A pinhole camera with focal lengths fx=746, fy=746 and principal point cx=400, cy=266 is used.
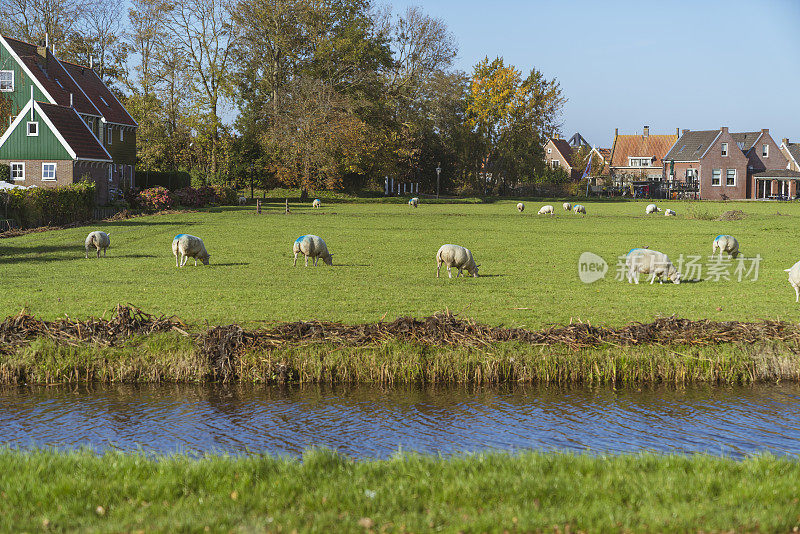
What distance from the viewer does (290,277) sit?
23.4m

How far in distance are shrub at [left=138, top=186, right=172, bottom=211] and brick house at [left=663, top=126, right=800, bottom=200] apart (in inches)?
2928

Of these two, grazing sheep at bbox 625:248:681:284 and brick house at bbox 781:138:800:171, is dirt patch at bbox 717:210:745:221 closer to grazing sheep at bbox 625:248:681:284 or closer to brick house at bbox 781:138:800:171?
grazing sheep at bbox 625:248:681:284

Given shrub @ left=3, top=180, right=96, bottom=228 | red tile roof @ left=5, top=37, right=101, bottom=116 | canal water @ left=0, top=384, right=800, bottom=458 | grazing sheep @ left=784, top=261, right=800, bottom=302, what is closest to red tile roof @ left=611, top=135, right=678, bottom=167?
red tile roof @ left=5, top=37, right=101, bottom=116

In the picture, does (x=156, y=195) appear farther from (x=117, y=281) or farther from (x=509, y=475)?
(x=509, y=475)

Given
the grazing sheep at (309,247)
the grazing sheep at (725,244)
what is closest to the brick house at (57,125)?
the grazing sheep at (309,247)

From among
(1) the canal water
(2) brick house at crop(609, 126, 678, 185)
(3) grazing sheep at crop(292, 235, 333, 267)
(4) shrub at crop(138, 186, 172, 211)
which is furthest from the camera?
(2) brick house at crop(609, 126, 678, 185)

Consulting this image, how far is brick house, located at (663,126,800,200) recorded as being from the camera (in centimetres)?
10375

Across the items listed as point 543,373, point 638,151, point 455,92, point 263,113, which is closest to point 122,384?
point 543,373

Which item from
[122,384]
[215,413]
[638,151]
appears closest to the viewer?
[215,413]

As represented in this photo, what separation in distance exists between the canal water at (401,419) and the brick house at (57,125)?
1832 inches

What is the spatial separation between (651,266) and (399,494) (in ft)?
58.3

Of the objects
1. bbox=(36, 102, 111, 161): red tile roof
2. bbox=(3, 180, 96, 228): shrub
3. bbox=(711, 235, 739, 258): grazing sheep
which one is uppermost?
bbox=(36, 102, 111, 161): red tile roof

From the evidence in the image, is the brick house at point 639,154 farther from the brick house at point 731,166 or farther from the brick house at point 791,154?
the brick house at point 791,154

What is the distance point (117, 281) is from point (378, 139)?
63127 millimetres
